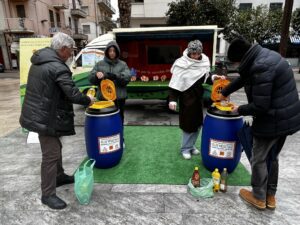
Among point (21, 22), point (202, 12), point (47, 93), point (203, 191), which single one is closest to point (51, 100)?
point (47, 93)

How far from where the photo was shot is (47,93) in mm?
2475

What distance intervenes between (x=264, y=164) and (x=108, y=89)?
2.21m

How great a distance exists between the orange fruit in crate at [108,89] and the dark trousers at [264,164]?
6.45ft

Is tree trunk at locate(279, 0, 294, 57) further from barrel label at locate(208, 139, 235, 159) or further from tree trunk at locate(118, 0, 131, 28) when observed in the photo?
barrel label at locate(208, 139, 235, 159)

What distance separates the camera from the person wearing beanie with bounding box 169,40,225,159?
345 cm

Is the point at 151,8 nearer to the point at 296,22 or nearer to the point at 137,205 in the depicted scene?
the point at 296,22

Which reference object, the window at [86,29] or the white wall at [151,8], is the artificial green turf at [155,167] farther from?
the window at [86,29]

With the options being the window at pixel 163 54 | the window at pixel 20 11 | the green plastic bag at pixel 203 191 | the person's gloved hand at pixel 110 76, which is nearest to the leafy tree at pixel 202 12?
the window at pixel 163 54

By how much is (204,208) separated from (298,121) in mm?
1315

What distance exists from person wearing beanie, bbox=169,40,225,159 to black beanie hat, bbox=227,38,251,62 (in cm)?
95

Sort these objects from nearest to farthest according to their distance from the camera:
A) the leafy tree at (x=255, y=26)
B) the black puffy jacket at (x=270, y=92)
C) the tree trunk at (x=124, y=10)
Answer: the black puffy jacket at (x=270, y=92) → the tree trunk at (x=124, y=10) → the leafy tree at (x=255, y=26)

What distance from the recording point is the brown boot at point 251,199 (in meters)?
A: 2.66

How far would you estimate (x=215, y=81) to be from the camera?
329cm

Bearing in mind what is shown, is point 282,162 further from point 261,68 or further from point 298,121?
point 261,68
